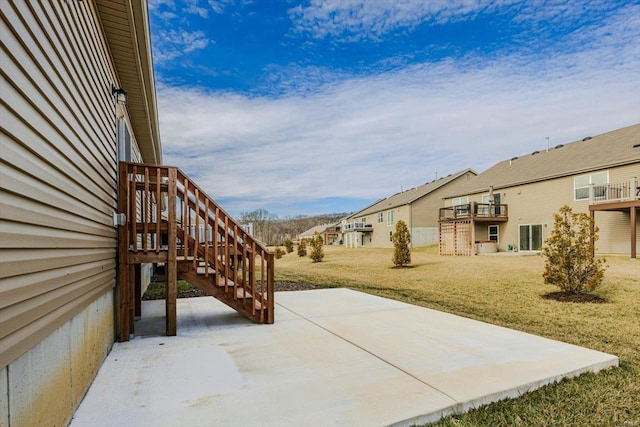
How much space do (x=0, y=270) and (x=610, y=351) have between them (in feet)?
17.8

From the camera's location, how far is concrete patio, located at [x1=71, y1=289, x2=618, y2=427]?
8.22 ft

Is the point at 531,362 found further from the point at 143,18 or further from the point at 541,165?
the point at 541,165

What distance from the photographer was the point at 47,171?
208 cm

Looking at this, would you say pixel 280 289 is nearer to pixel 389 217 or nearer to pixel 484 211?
pixel 484 211

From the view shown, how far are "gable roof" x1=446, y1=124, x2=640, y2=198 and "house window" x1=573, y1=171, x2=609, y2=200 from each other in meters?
0.31

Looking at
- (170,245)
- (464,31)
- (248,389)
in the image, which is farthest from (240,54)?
(248,389)

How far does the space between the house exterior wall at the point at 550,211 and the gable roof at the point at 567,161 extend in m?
0.35

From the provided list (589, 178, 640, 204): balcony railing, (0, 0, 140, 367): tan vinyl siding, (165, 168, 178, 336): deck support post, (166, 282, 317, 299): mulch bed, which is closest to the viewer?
(0, 0, 140, 367): tan vinyl siding

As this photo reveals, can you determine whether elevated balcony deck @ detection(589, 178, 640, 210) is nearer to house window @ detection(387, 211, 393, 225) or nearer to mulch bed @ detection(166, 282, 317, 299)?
mulch bed @ detection(166, 282, 317, 299)

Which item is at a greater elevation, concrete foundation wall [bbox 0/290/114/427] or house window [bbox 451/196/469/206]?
house window [bbox 451/196/469/206]

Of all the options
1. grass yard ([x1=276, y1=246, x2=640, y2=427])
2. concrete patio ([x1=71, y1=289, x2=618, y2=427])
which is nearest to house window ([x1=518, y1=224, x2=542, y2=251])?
grass yard ([x1=276, y1=246, x2=640, y2=427])

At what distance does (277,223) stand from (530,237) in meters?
56.6

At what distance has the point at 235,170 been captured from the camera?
906 inches

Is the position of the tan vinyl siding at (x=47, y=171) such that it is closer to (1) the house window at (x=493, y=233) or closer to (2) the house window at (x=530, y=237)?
(2) the house window at (x=530, y=237)
